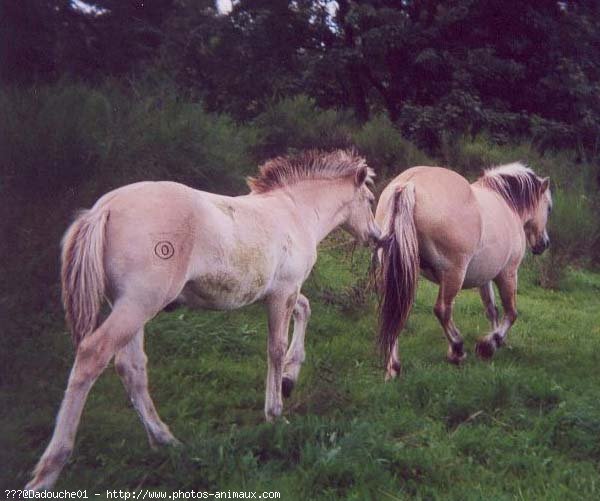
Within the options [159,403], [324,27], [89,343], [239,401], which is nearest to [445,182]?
[239,401]

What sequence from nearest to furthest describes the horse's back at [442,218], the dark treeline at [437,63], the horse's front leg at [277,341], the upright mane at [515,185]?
the horse's front leg at [277,341]
the horse's back at [442,218]
the upright mane at [515,185]
the dark treeline at [437,63]

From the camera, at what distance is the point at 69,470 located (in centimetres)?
357

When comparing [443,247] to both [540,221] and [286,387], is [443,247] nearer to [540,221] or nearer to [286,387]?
[286,387]

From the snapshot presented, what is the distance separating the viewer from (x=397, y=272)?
18.9 ft

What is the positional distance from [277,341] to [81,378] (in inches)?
64.8

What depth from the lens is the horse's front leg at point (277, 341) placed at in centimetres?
461

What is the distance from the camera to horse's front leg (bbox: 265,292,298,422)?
15.1 feet

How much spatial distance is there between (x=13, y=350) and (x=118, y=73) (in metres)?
2.52

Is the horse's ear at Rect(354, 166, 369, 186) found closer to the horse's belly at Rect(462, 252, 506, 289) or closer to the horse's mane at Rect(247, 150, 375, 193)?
the horse's mane at Rect(247, 150, 375, 193)

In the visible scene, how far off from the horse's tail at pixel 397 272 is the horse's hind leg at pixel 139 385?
2.36m

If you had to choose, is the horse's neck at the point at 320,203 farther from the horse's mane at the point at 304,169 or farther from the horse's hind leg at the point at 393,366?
the horse's hind leg at the point at 393,366

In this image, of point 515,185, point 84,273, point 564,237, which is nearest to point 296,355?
point 84,273

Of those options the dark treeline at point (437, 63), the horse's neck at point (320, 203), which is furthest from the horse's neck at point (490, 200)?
the dark treeline at point (437, 63)

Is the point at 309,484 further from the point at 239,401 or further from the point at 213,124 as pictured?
the point at 213,124
